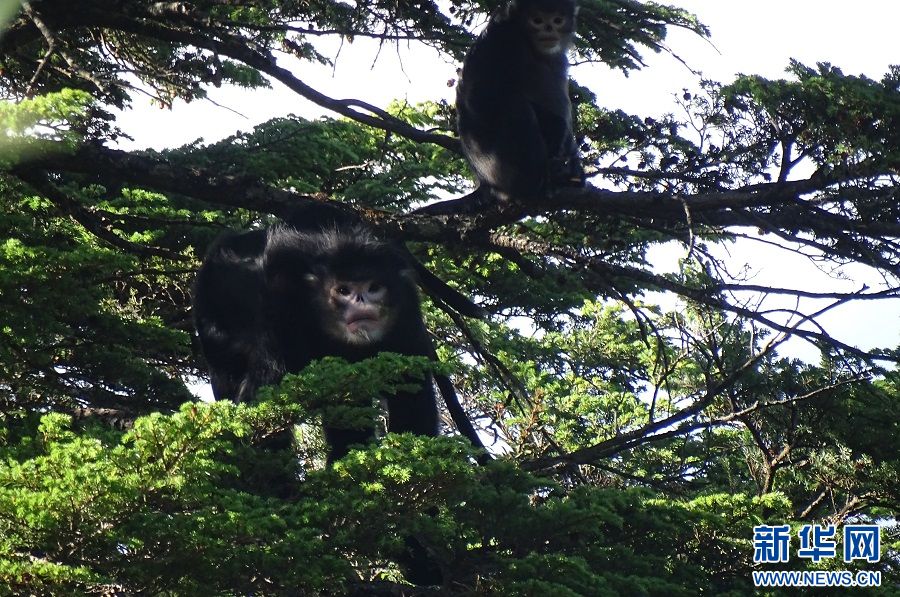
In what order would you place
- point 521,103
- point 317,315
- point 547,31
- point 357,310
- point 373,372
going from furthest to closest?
point 547,31 → point 521,103 → point 317,315 → point 357,310 → point 373,372

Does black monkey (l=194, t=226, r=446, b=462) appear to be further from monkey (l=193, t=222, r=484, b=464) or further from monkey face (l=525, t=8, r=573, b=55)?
monkey face (l=525, t=8, r=573, b=55)

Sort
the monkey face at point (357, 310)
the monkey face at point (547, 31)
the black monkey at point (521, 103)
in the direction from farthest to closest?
the monkey face at point (547, 31) → the black monkey at point (521, 103) → the monkey face at point (357, 310)

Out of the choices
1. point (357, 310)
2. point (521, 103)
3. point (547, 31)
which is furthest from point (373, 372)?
point (547, 31)

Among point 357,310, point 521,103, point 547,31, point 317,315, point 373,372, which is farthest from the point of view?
point 547,31

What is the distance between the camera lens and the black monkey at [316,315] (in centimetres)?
532

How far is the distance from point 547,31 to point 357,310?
3.25m

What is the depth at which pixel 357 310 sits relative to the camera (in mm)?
5297

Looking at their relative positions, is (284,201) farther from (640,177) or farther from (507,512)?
(507,512)

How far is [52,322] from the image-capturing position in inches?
177

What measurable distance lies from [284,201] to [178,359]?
151 cm

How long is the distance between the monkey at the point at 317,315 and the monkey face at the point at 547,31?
8.84 ft

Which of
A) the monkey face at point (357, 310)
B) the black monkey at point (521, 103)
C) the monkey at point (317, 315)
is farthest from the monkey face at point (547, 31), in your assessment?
the monkey face at point (357, 310)

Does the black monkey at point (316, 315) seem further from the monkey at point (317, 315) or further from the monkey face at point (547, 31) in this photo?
the monkey face at point (547, 31)

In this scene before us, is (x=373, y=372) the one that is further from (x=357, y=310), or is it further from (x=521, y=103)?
(x=521, y=103)
